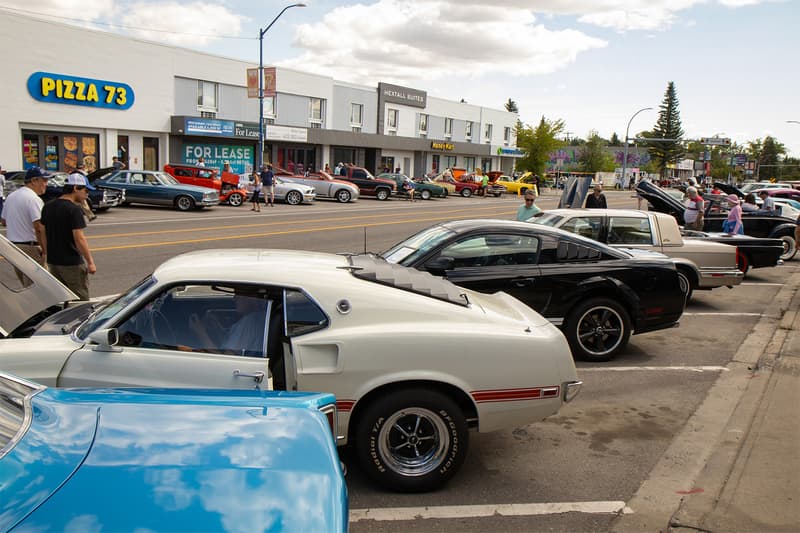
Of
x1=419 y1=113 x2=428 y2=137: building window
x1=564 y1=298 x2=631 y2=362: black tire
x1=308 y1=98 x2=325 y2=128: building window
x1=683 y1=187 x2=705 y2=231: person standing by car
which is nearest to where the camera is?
x1=564 y1=298 x2=631 y2=362: black tire

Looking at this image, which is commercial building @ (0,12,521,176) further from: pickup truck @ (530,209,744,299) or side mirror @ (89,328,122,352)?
side mirror @ (89,328,122,352)

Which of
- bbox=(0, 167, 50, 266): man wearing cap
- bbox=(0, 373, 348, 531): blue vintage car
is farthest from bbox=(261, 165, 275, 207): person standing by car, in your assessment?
bbox=(0, 373, 348, 531): blue vintage car

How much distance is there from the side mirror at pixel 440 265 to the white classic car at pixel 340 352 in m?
2.50

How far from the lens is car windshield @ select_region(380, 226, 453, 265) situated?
7148 millimetres

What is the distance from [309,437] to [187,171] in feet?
92.2

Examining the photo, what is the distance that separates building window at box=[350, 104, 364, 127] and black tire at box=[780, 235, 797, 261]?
39.1 m

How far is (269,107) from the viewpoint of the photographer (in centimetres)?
4447

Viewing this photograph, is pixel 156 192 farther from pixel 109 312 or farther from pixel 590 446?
pixel 590 446

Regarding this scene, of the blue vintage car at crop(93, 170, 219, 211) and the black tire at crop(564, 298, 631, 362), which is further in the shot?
the blue vintage car at crop(93, 170, 219, 211)

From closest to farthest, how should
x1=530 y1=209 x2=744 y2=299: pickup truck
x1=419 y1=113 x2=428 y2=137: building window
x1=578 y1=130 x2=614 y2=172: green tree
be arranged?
x1=530 y1=209 x2=744 y2=299: pickup truck
x1=419 y1=113 x2=428 y2=137: building window
x1=578 y1=130 x2=614 y2=172: green tree

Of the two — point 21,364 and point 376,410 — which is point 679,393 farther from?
point 21,364

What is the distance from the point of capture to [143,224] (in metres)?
20.3

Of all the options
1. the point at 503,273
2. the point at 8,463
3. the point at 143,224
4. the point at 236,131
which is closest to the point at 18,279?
the point at 8,463

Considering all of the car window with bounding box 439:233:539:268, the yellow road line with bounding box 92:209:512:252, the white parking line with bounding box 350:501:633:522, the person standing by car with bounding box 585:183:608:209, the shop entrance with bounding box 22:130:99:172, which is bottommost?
the white parking line with bounding box 350:501:633:522
